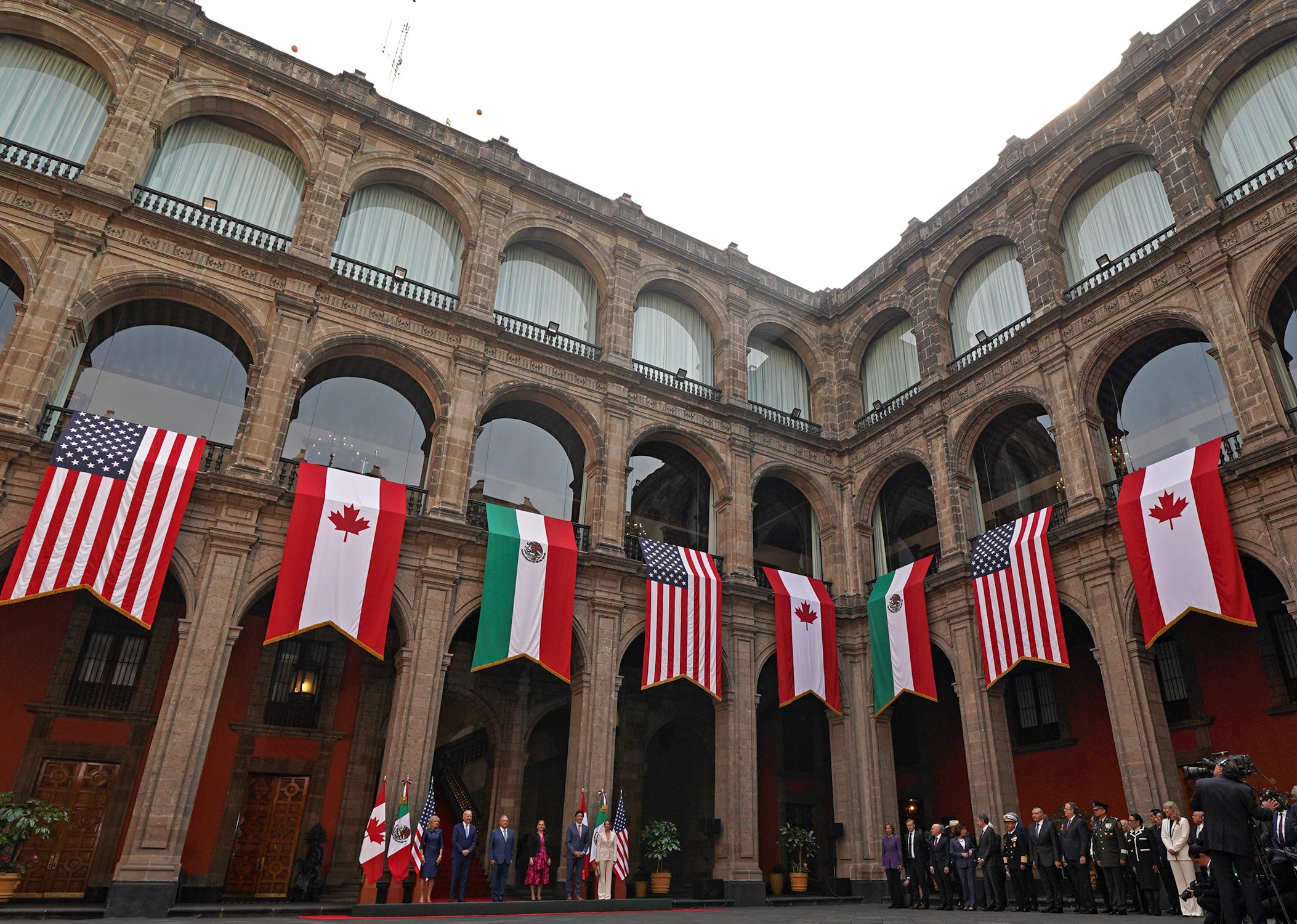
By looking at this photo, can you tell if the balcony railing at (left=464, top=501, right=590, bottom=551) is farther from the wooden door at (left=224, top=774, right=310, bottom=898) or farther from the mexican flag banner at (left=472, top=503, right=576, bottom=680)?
the wooden door at (left=224, top=774, right=310, bottom=898)

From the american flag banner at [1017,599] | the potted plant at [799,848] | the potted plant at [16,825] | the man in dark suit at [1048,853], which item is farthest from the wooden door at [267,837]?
the american flag banner at [1017,599]

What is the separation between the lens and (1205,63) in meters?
17.1

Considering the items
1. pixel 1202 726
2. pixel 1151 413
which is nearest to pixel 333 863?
pixel 1202 726

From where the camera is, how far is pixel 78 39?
1733 centimetres

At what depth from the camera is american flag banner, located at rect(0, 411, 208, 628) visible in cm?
1312

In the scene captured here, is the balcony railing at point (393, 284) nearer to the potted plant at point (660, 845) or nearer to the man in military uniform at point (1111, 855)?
the potted plant at point (660, 845)

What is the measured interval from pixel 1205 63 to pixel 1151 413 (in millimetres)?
7354

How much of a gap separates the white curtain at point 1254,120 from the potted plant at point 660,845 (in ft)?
59.0

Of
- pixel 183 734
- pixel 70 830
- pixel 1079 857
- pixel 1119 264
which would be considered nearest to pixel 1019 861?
pixel 1079 857

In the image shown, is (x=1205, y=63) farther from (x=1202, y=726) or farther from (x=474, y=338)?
(x=474, y=338)

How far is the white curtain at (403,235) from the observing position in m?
19.8

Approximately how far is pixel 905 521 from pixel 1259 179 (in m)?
11.4

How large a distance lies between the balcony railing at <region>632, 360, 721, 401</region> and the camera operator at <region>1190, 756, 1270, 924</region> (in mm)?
15759

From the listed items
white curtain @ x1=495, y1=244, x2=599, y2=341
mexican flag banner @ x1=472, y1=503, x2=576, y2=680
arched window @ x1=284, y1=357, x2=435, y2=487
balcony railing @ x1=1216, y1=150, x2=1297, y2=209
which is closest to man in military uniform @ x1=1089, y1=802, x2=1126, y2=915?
mexican flag banner @ x1=472, y1=503, x2=576, y2=680
